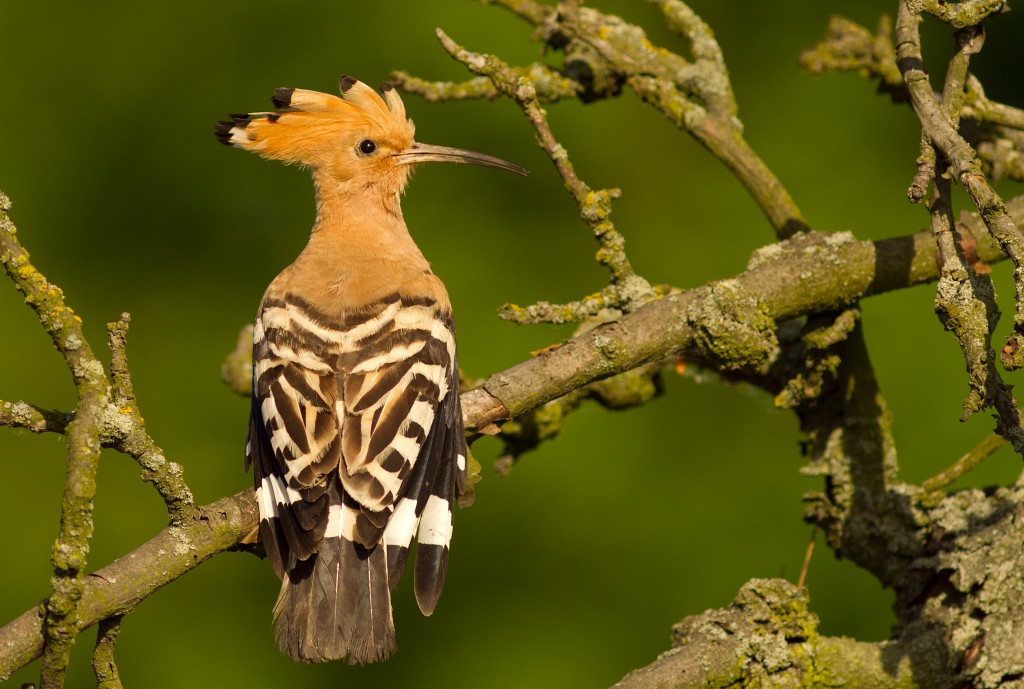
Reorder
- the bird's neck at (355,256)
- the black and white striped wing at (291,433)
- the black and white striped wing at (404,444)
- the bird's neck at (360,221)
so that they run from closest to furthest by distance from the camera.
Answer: the black and white striped wing at (291,433), the black and white striped wing at (404,444), the bird's neck at (355,256), the bird's neck at (360,221)

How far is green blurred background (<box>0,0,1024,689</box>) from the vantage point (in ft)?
14.2

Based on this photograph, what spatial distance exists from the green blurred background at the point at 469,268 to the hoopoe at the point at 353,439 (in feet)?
3.73

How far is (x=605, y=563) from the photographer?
447 cm

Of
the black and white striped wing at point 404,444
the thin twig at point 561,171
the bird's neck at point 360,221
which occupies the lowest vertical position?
the black and white striped wing at point 404,444

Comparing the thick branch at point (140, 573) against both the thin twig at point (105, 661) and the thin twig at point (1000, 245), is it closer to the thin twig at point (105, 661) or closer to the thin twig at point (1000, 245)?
the thin twig at point (105, 661)

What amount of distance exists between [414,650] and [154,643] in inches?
32.2

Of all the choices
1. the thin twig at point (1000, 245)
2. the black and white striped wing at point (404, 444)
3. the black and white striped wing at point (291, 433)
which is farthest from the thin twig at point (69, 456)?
the thin twig at point (1000, 245)

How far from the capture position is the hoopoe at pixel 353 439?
8.39 feet

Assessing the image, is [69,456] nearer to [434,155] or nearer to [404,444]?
[404,444]

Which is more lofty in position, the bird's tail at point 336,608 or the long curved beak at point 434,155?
the long curved beak at point 434,155

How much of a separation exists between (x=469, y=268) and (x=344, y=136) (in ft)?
3.20

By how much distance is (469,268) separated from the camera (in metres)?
4.60

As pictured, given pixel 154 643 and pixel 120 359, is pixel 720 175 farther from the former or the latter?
pixel 120 359

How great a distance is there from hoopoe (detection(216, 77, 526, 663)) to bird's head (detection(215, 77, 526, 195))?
0.14 m
